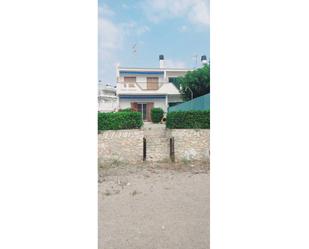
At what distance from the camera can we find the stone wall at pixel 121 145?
18.4 ft

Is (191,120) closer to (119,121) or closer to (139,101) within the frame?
(119,121)

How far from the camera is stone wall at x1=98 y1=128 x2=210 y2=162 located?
5645 millimetres

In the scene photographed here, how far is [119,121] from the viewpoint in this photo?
5.76 m

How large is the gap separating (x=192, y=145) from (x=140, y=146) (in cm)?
134

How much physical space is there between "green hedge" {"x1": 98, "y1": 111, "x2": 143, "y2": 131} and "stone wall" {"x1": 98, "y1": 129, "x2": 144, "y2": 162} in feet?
0.47

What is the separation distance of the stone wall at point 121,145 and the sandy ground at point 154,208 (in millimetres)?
611

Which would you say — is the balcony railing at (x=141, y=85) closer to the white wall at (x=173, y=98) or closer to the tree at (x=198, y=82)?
the white wall at (x=173, y=98)

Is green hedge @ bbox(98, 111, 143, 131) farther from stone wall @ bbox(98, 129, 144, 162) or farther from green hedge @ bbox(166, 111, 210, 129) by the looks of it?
green hedge @ bbox(166, 111, 210, 129)
